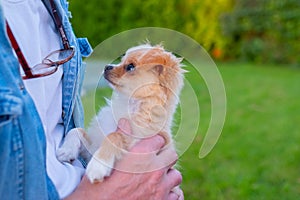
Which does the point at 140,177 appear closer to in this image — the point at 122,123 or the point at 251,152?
the point at 122,123

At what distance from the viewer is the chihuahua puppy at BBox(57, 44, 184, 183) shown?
130 centimetres

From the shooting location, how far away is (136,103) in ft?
4.45

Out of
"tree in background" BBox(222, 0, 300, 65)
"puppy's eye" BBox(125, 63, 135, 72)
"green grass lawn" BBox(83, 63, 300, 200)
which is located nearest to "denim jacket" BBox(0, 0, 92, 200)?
"puppy's eye" BBox(125, 63, 135, 72)

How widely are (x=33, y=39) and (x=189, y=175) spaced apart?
2917 millimetres

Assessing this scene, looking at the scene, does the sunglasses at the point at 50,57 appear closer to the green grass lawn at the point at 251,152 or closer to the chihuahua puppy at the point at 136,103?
the chihuahua puppy at the point at 136,103

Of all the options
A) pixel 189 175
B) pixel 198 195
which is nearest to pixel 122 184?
pixel 198 195

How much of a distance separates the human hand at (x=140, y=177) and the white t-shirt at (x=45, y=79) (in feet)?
0.17

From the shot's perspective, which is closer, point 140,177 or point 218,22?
point 140,177

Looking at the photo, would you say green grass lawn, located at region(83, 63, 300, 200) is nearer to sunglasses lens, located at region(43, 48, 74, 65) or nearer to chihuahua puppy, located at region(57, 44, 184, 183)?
chihuahua puppy, located at region(57, 44, 184, 183)

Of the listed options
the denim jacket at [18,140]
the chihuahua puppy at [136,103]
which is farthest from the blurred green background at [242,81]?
the denim jacket at [18,140]

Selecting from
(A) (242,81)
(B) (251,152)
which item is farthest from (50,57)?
(A) (242,81)

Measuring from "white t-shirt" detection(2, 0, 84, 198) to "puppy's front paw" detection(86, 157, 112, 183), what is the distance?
0.12 ft

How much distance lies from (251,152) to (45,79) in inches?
137

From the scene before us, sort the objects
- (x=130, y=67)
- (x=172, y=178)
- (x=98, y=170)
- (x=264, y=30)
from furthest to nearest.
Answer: (x=264, y=30), (x=130, y=67), (x=172, y=178), (x=98, y=170)
